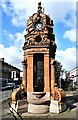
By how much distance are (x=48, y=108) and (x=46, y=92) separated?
1149mm

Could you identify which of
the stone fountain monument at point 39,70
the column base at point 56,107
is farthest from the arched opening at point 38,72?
the column base at point 56,107

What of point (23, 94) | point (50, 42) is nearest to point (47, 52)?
point (50, 42)

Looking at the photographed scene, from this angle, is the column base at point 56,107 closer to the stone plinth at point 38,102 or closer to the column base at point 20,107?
the stone plinth at point 38,102

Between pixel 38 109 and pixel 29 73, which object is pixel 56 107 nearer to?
pixel 38 109

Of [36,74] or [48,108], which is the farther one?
[36,74]

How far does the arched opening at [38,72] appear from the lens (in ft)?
61.6

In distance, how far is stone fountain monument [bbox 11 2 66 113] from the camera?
17.7 m

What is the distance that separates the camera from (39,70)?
1897cm

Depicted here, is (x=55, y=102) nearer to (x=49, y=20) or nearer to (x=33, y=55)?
(x=33, y=55)

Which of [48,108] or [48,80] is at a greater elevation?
[48,80]

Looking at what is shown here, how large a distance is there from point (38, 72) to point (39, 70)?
0.53 feet

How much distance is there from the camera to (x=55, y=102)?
689 inches

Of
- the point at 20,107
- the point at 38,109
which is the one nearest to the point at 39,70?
the point at 38,109

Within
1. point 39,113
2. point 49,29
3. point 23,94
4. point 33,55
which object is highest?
point 49,29
